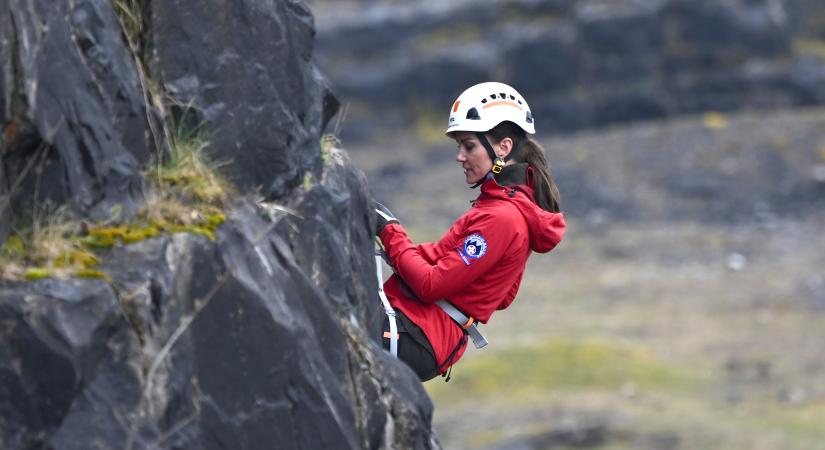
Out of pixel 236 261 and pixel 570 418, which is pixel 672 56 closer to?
pixel 570 418

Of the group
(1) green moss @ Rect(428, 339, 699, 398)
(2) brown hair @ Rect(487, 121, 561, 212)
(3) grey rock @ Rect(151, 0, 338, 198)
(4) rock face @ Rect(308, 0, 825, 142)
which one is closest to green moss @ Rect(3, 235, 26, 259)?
(3) grey rock @ Rect(151, 0, 338, 198)

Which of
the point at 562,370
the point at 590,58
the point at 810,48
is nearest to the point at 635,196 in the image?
the point at 590,58

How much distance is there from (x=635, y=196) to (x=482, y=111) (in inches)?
2214

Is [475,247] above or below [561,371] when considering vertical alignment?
below

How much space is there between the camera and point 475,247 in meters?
10.7

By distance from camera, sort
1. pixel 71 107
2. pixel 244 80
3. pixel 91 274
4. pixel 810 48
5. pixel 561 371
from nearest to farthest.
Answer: pixel 91 274 < pixel 71 107 < pixel 244 80 < pixel 561 371 < pixel 810 48

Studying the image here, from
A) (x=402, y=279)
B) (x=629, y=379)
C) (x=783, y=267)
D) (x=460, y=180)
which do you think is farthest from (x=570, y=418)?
(x=402, y=279)

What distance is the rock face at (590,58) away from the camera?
76.1 metres

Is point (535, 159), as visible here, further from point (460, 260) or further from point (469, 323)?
point (469, 323)

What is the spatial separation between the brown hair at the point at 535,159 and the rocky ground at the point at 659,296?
94.7 feet

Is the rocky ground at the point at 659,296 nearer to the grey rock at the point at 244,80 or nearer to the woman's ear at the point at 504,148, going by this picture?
the woman's ear at the point at 504,148

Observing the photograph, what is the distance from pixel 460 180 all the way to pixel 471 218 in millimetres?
56934

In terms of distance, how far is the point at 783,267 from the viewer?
189 ft

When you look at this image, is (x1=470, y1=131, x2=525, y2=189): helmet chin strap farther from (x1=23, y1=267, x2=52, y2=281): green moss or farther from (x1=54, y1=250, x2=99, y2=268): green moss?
(x1=23, y1=267, x2=52, y2=281): green moss
